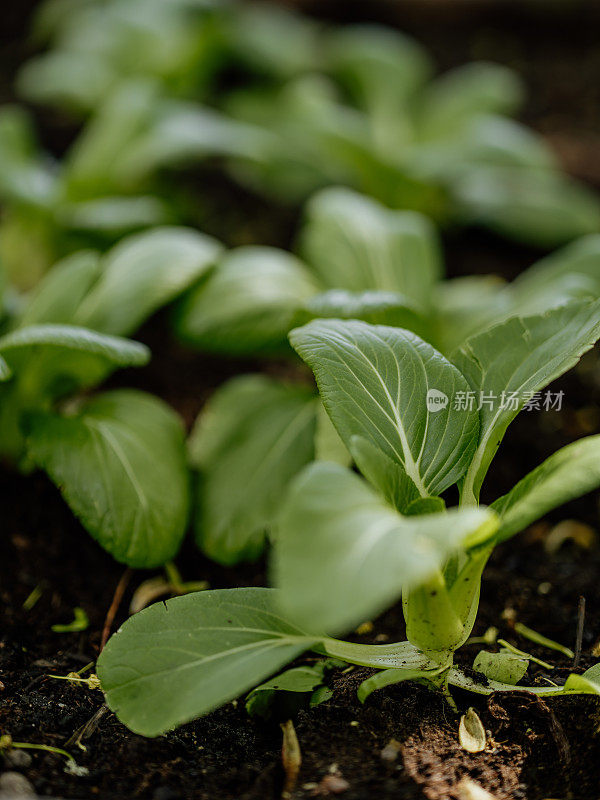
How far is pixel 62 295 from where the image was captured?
115 centimetres

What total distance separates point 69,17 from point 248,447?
2.05 m

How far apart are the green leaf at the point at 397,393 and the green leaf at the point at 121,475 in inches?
13.9

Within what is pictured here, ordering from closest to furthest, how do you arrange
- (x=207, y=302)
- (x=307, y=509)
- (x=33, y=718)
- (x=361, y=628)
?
(x=307, y=509)
(x=33, y=718)
(x=361, y=628)
(x=207, y=302)

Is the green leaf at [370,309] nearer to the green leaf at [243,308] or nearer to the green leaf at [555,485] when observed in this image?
the green leaf at [243,308]

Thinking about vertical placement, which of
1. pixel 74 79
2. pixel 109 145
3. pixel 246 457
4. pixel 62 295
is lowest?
pixel 246 457

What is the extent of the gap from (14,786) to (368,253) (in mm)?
1001

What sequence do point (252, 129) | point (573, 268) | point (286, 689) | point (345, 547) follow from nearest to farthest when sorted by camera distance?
point (345, 547) < point (286, 689) < point (573, 268) < point (252, 129)

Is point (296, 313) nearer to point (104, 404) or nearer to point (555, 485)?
point (104, 404)

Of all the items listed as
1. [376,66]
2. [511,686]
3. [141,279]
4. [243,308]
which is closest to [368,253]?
[243,308]

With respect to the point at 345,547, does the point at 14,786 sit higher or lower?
lower

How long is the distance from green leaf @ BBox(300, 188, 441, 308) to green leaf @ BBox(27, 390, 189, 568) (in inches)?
17.4

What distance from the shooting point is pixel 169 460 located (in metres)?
1.13

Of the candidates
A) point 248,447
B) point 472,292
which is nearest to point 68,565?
point 248,447

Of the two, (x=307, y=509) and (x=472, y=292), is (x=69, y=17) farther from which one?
(x=307, y=509)
